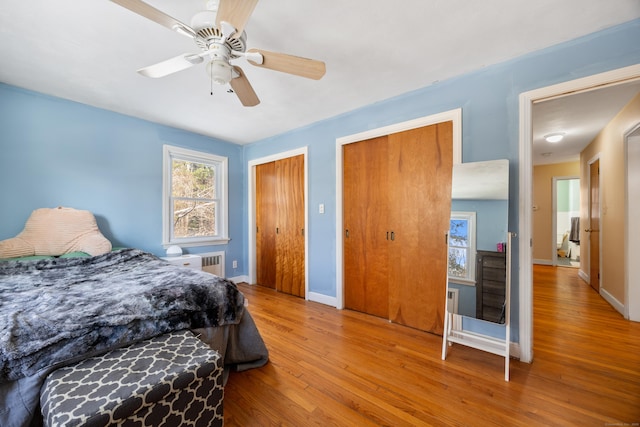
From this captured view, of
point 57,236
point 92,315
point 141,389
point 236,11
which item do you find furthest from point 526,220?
point 57,236

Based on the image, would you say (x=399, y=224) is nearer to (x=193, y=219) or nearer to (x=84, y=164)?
(x=193, y=219)

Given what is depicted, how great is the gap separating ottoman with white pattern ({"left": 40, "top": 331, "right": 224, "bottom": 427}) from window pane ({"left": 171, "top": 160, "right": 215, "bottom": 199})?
284cm

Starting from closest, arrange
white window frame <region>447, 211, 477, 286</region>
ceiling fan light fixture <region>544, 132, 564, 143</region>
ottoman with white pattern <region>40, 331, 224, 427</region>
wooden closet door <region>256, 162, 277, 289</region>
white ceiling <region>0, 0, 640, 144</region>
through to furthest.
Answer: ottoman with white pattern <region>40, 331, 224, 427</region> < white ceiling <region>0, 0, 640, 144</region> < white window frame <region>447, 211, 477, 286</region> < ceiling fan light fixture <region>544, 132, 564, 143</region> < wooden closet door <region>256, 162, 277, 289</region>

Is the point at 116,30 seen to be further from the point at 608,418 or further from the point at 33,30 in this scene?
the point at 608,418

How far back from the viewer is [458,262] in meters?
2.11

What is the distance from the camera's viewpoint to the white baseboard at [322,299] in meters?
3.21

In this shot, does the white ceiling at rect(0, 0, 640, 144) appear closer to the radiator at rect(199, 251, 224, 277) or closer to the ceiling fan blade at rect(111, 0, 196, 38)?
the ceiling fan blade at rect(111, 0, 196, 38)

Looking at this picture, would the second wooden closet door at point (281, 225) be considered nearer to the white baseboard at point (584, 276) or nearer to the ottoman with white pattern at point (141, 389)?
the ottoman with white pattern at point (141, 389)

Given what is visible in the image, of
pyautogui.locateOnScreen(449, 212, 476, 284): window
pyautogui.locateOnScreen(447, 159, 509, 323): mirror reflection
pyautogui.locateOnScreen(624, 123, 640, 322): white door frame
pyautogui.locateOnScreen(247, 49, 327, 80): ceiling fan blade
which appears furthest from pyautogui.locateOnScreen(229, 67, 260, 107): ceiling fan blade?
pyautogui.locateOnScreen(624, 123, 640, 322): white door frame

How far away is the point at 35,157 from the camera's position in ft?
8.47

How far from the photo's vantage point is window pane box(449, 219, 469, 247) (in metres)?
2.10

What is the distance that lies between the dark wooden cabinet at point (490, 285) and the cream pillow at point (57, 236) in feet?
12.0

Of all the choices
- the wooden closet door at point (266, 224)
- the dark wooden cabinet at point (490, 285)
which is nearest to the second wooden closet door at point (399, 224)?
the dark wooden cabinet at point (490, 285)

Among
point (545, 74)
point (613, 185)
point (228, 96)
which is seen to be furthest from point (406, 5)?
point (613, 185)
